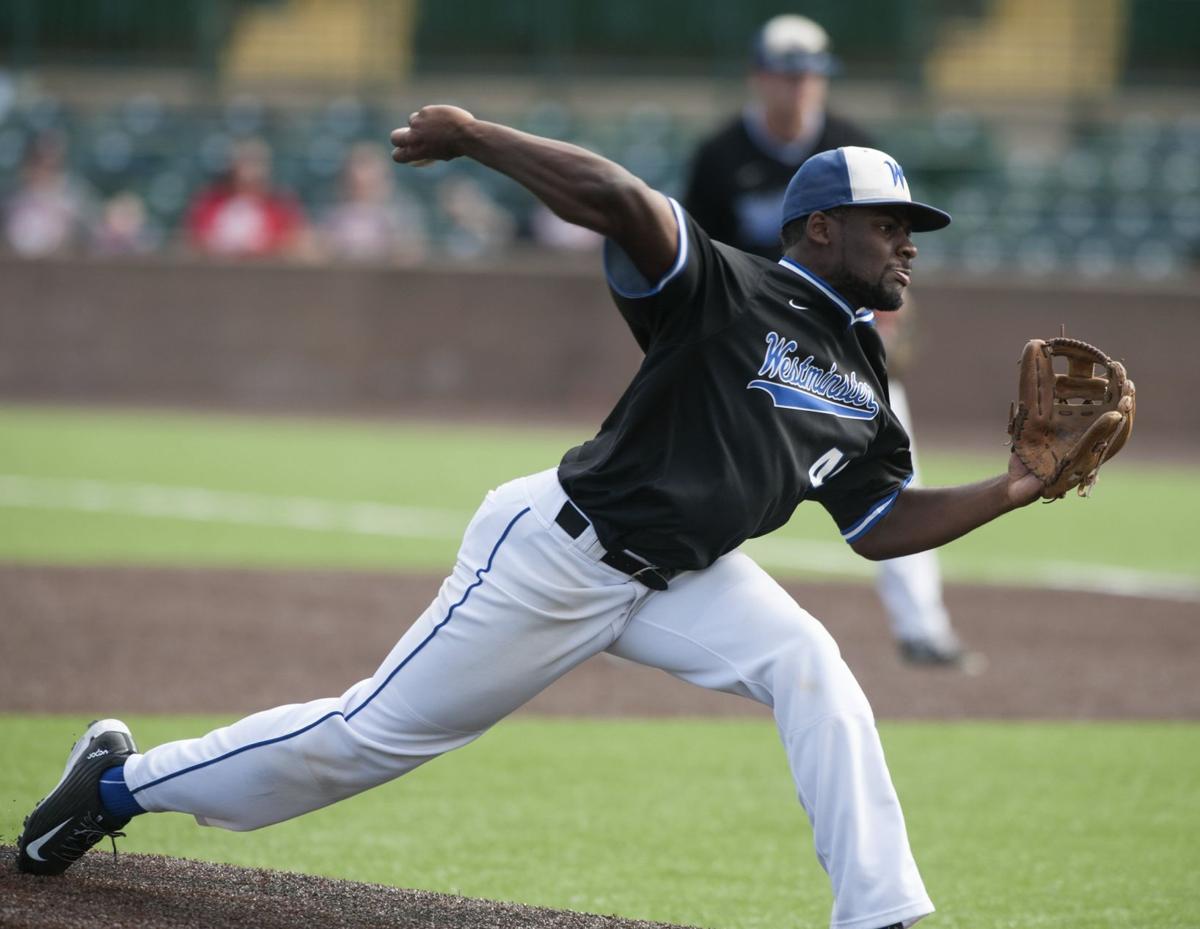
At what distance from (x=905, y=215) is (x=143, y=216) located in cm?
1626

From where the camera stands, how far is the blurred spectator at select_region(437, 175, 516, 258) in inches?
716

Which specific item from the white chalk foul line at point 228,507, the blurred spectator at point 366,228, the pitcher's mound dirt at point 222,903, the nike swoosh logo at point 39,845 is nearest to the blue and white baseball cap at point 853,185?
the pitcher's mound dirt at point 222,903

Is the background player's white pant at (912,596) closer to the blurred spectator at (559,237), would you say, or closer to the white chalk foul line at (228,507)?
the white chalk foul line at (228,507)

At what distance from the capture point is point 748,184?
726cm

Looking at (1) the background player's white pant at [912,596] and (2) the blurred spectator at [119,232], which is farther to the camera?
(2) the blurred spectator at [119,232]

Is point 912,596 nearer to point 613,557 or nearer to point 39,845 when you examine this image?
point 613,557

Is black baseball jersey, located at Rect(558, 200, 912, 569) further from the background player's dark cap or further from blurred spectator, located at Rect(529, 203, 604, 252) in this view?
blurred spectator, located at Rect(529, 203, 604, 252)

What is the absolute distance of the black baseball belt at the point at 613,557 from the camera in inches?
147

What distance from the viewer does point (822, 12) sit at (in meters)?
21.7

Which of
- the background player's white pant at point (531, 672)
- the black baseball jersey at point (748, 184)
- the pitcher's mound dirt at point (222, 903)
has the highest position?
the black baseball jersey at point (748, 184)

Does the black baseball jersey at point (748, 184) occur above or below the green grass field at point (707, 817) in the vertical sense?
above

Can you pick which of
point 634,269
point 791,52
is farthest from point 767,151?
point 634,269

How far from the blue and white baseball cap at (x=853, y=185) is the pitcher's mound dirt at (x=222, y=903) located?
174cm

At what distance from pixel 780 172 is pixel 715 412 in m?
3.86
